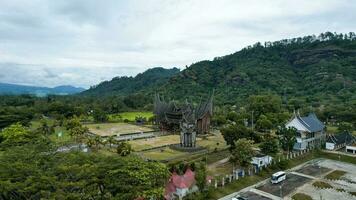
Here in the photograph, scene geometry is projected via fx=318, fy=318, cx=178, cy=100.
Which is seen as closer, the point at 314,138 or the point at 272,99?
the point at 314,138

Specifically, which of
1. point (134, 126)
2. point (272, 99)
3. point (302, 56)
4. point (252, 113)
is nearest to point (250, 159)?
point (252, 113)

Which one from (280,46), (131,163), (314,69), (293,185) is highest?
(280,46)

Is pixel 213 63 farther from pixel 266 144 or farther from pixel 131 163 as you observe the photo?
pixel 131 163

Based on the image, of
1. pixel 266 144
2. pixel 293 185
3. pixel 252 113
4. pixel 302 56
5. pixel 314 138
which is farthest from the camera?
pixel 302 56

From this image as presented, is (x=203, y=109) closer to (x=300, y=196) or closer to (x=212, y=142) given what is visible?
(x=212, y=142)

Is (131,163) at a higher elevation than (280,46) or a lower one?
lower

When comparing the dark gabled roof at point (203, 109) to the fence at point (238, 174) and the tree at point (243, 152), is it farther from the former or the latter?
the tree at point (243, 152)

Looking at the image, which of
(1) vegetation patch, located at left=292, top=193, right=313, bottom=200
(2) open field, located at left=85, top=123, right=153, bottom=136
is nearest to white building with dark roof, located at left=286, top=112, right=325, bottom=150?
(1) vegetation patch, located at left=292, top=193, right=313, bottom=200

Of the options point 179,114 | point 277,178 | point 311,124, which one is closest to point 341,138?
point 311,124
